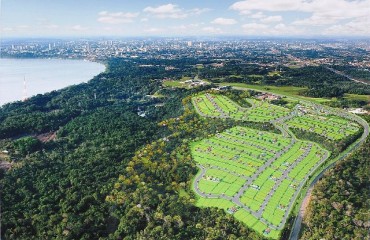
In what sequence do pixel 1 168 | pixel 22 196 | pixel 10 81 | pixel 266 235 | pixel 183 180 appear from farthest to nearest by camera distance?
1. pixel 10 81
2. pixel 1 168
3. pixel 183 180
4. pixel 22 196
5. pixel 266 235

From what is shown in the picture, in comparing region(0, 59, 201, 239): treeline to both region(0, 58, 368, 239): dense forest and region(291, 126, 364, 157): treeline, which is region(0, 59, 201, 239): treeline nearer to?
region(0, 58, 368, 239): dense forest

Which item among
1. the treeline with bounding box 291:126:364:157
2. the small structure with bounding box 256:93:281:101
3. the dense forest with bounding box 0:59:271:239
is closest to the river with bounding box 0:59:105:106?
the dense forest with bounding box 0:59:271:239

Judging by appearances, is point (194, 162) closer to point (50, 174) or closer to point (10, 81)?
point (50, 174)

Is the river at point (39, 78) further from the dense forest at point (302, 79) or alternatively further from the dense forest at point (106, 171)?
the dense forest at point (302, 79)

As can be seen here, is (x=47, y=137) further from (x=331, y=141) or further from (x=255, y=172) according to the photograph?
(x=331, y=141)

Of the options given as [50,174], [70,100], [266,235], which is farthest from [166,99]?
[266,235]

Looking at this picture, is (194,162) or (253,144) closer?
(194,162)
